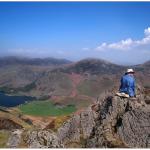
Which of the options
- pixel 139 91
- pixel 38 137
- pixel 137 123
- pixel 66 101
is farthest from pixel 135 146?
pixel 66 101

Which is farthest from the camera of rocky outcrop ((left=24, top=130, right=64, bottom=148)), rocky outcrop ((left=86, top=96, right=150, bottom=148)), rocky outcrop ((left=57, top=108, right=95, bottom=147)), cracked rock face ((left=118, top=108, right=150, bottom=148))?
rocky outcrop ((left=57, top=108, right=95, bottom=147))

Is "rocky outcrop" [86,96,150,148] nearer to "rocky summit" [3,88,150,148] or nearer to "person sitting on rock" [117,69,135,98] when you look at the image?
"rocky summit" [3,88,150,148]

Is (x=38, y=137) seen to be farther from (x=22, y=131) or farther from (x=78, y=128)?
(x=78, y=128)

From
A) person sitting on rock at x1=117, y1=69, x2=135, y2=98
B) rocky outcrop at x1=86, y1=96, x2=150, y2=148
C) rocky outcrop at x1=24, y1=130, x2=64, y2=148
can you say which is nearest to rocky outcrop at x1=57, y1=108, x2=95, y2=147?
rocky outcrop at x1=86, y1=96, x2=150, y2=148

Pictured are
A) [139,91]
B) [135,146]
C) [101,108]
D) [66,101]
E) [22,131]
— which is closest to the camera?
A: [135,146]

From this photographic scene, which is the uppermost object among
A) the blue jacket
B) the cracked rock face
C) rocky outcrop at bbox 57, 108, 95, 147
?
the blue jacket

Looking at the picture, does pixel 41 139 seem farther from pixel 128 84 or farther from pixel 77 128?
pixel 128 84

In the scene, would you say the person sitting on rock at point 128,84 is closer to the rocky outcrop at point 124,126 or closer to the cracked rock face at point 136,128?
the rocky outcrop at point 124,126

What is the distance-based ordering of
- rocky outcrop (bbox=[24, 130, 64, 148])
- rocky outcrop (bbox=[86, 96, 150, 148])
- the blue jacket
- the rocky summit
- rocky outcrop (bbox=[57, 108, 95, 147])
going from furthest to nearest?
rocky outcrop (bbox=[57, 108, 95, 147])
the blue jacket
rocky outcrop (bbox=[24, 130, 64, 148])
the rocky summit
rocky outcrop (bbox=[86, 96, 150, 148])
